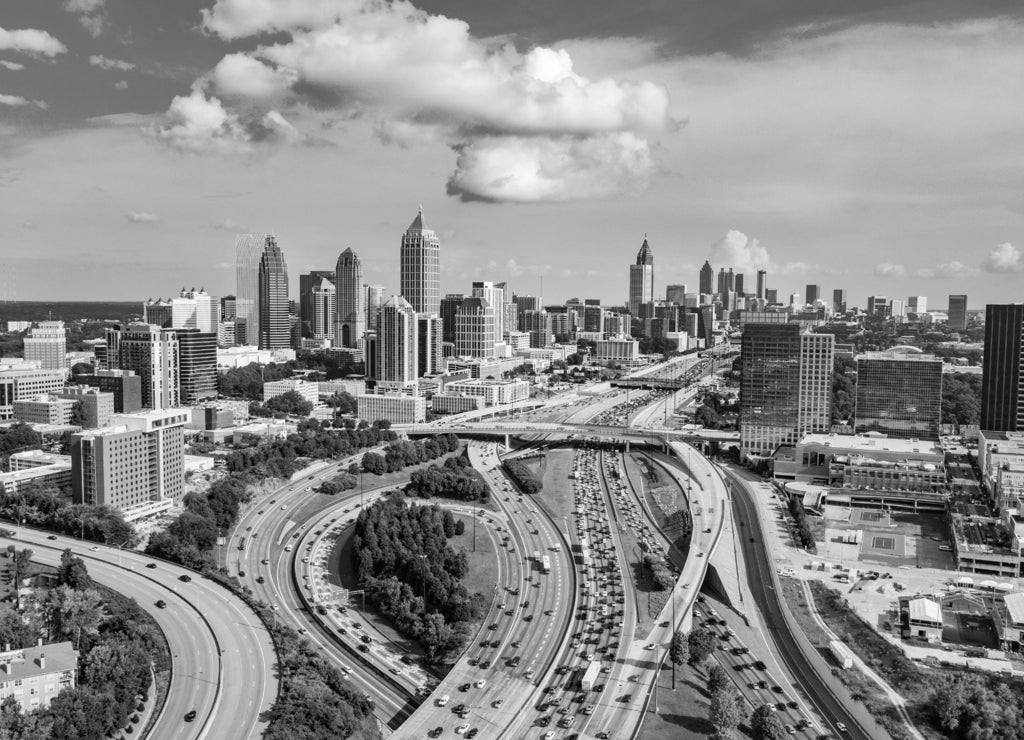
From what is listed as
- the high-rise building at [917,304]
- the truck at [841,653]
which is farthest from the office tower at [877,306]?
the truck at [841,653]

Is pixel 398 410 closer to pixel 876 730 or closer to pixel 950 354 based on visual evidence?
pixel 876 730

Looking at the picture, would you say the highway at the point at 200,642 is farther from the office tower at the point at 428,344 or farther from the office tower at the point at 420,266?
the office tower at the point at 420,266

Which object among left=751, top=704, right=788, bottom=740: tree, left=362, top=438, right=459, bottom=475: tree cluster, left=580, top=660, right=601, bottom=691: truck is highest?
left=362, top=438, right=459, bottom=475: tree cluster

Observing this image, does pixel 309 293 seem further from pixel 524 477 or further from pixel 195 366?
pixel 524 477

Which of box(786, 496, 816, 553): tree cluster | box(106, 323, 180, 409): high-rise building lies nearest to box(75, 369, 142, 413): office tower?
box(106, 323, 180, 409): high-rise building

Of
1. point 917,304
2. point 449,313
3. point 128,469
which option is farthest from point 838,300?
point 128,469

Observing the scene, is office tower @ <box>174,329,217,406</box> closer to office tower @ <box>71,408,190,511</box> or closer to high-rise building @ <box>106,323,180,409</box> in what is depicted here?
high-rise building @ <box>106,323,180,409</box>
